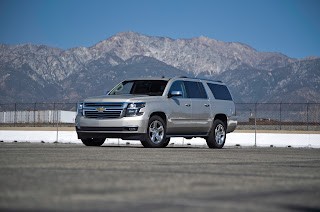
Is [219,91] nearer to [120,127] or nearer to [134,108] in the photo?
[134,108]

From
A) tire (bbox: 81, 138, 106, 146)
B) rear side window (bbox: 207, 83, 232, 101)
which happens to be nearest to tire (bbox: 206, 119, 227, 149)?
rear side window (bbox: 207, 83, 232, 101)

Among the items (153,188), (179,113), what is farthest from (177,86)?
(153,188)

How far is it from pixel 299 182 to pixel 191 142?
16036 mm

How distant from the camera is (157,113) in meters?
16.5

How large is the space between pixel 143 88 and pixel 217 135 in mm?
2730

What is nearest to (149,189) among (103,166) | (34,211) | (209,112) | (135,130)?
(34,211)

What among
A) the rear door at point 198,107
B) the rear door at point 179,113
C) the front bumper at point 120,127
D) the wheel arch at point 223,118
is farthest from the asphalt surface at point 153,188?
the wheel arch at point 223,118

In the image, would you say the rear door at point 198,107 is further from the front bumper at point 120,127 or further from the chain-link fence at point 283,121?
the chain-link fence at point 283,121

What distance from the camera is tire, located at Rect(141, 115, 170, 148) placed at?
1603 centimetres

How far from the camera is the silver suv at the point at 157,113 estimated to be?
1589cm

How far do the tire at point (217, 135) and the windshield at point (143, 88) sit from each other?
2139 millimetres

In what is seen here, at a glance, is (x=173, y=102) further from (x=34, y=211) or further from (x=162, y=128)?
(x=34, y=211)

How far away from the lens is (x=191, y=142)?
75.5 feet

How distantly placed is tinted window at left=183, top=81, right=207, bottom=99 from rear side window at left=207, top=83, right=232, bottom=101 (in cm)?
54
